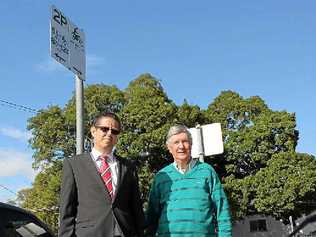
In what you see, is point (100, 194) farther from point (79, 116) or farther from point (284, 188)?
point (284, 188)

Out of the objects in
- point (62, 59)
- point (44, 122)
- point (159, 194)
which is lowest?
point (159, 194)

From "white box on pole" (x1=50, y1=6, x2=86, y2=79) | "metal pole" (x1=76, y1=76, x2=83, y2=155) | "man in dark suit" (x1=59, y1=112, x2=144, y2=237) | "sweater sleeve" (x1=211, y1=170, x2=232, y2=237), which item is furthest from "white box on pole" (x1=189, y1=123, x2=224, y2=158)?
"man in dark suit" (x1=59, y1=112, x2=144, y2=237)

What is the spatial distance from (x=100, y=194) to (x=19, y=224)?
3.51 feet

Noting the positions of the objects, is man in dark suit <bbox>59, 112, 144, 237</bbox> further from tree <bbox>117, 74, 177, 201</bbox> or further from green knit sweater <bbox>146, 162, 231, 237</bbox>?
tree <bbox>117, 74, 177, 201</bbox>

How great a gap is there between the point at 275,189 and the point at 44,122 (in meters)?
14.3

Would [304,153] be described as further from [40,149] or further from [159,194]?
[159,194]

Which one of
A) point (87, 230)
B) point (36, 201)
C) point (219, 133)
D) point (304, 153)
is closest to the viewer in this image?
point (87, 230)

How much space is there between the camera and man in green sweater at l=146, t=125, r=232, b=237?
141 inches

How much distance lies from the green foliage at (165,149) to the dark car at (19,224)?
22.5 metres

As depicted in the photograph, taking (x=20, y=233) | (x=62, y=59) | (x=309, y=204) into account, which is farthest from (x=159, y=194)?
(x=309, y=204)

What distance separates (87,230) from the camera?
3.18m

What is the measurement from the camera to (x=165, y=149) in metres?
28.0

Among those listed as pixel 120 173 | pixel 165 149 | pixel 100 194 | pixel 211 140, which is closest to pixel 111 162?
pixel 120 173

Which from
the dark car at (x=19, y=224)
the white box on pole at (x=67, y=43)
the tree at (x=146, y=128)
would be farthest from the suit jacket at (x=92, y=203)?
the tree at (x=146, y=128)
